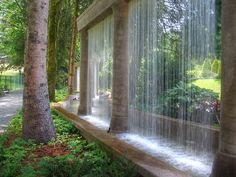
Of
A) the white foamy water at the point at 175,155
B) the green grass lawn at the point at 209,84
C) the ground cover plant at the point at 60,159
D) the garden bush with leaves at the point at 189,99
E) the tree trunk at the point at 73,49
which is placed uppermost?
the tree trunk at the point at 73,49

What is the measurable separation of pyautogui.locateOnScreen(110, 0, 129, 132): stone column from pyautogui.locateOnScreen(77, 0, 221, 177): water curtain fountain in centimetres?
40

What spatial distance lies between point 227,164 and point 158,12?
7029 millimetres

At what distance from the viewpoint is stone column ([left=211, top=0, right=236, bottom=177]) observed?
17.5 ft

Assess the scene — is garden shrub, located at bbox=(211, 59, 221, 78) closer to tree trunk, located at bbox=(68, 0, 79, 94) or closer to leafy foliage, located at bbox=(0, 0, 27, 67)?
tree trunk, located at bbox=(68, 0, 79, 94)

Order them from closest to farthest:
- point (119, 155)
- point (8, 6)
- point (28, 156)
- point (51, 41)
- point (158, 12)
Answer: point (119, 155) → point (28, 156) → point (158, 12) → point (51, 41) → point (8, 6)

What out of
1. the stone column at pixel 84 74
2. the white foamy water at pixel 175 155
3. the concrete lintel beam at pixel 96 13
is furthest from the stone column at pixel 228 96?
the stone column at pixel 84 74

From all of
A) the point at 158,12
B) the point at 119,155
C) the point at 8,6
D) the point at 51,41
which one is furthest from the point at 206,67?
the point at 8,6

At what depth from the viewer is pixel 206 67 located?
10.7 meters

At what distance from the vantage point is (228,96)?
5391 millimetres

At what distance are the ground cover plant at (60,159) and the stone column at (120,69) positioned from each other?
1399 millimetres

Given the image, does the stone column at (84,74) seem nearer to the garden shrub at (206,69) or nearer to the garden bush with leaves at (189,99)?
the garden bush with leaves at (189,99)

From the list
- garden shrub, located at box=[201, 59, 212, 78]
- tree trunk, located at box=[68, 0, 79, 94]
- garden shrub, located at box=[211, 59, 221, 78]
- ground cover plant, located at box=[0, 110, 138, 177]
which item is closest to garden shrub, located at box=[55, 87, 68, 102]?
tree trunk, located at box=[68, 0, 79, 94]

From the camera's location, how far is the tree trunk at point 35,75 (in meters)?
8.65

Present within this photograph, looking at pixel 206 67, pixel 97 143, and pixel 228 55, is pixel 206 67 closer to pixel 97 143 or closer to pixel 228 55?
pixel 97 143
